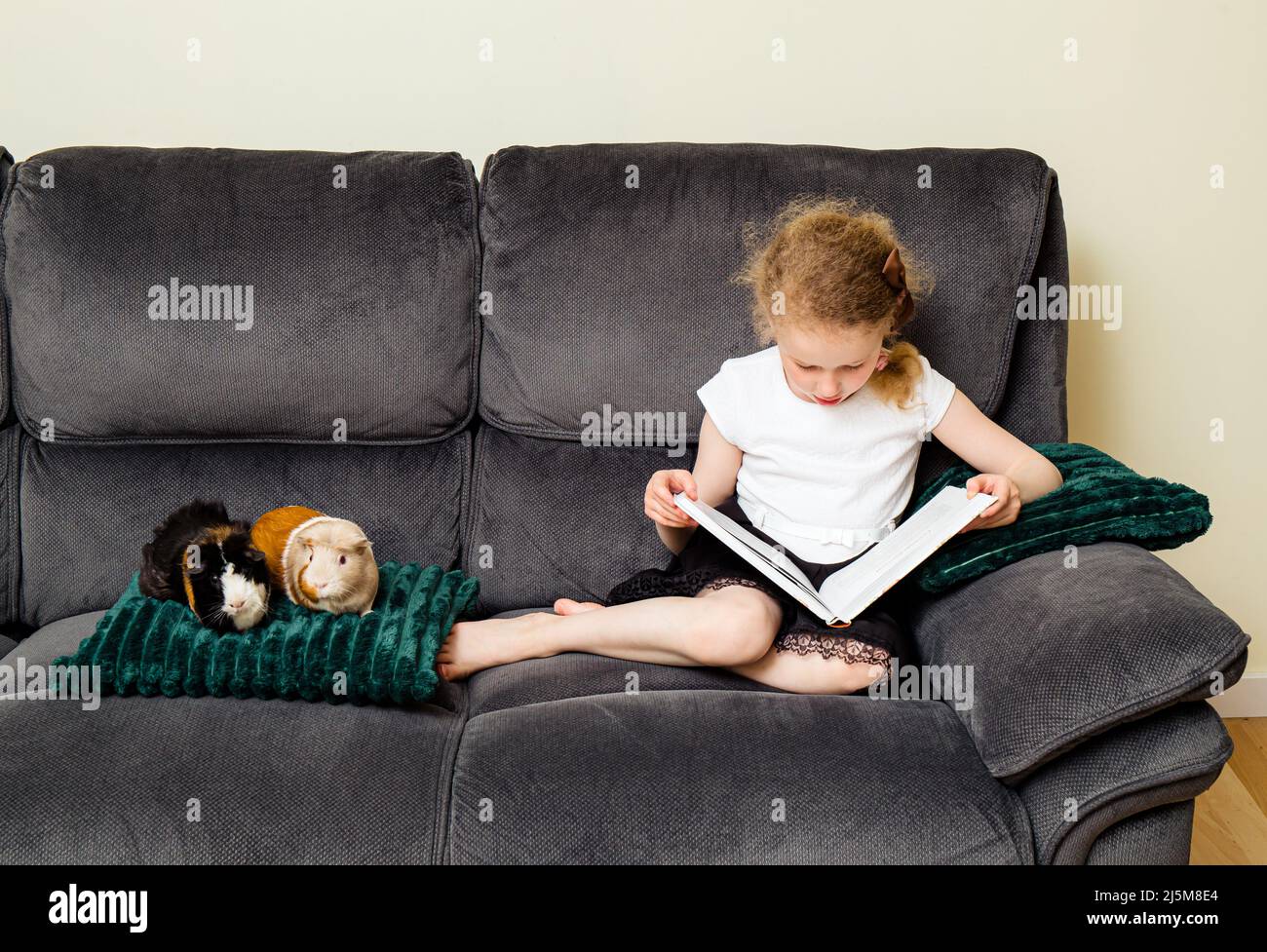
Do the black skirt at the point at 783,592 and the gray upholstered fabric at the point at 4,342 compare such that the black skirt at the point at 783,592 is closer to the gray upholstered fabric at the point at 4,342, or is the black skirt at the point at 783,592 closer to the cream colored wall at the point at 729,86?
the cream colored wall at the point at 729,86

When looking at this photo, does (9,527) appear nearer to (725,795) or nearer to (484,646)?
(484,646)

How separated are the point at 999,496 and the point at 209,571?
1.08m

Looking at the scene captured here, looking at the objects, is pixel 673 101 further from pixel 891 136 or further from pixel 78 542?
pixel 78 542

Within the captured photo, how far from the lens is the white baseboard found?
2.36m

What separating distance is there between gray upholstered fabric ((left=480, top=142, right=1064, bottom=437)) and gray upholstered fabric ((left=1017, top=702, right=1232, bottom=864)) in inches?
27.1

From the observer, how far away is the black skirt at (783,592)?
60.3 inches

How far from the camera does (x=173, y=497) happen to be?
1.80 metres

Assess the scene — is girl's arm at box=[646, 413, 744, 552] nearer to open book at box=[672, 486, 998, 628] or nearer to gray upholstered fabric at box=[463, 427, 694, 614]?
gray upholstered fabric at box=[463, 427, 694, 614]

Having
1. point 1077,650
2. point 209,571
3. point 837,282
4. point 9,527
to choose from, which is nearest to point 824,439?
point 837,282

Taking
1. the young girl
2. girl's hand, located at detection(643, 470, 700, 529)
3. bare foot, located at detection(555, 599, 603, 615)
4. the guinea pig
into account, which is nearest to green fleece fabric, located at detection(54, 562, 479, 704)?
the guinea pig
